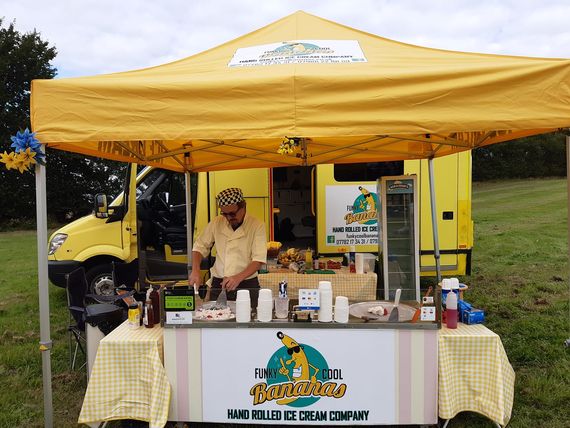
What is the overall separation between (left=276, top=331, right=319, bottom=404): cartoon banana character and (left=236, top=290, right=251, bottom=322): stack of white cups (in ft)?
0.73

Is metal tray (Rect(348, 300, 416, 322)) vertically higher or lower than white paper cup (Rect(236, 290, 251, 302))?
lower


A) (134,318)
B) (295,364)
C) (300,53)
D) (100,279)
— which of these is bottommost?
(295,364)

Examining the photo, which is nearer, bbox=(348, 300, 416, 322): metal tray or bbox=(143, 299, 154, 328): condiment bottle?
bbox=(348, 300, 416, 322): metal tray

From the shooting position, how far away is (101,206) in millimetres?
5707

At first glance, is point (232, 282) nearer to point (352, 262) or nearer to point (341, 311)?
point (341, 311)

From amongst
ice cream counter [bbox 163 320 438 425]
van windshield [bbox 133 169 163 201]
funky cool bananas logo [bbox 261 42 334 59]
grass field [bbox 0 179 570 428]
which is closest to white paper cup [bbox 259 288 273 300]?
ice cream counter [bbox 163 320 438 425]

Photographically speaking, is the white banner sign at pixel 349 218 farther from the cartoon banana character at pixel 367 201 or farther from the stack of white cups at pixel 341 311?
the stack of white cups at pixel 341 311

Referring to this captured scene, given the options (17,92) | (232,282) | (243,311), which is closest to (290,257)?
(232,282)

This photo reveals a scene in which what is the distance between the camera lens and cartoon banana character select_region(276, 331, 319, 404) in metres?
2.76

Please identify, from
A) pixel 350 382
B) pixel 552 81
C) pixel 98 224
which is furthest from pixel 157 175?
pixel 552 81

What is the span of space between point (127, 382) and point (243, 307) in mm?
835

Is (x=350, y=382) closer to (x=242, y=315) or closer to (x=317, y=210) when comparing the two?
(x=242, y=315)

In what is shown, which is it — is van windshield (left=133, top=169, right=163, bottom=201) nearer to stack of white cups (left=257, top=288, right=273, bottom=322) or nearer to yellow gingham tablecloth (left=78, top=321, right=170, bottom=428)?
yellow gingham tablecloth (left=78, top=321, right=170, bottom=428)

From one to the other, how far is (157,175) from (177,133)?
12.7ft
